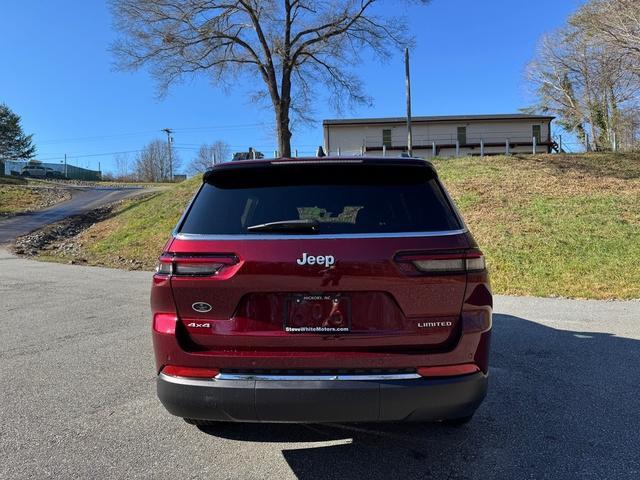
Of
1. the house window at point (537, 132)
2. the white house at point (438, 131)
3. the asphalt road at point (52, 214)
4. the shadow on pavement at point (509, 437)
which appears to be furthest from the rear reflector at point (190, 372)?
the house window at point (537, 132)

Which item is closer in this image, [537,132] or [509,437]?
[509,437]

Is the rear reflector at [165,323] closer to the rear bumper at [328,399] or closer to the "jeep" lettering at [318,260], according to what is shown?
the rear bumper at [328,399]

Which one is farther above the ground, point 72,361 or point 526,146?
point 526,146

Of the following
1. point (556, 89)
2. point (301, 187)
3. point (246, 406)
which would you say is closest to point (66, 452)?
point (246, 406)

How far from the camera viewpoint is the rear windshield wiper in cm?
258

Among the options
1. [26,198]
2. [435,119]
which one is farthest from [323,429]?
[435,119]

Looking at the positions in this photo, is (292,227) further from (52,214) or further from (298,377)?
(52,214)

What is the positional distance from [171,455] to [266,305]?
4.17 ft

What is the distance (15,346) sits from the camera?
5.49 metres

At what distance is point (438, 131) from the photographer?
1572 inches

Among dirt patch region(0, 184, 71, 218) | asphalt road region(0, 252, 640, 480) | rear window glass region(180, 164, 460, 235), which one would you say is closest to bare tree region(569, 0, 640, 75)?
asphalt road region(0, 252, 640, 480)

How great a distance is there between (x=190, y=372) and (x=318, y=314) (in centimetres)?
73

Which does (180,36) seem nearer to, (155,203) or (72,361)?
(155,203)

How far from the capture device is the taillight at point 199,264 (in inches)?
101
